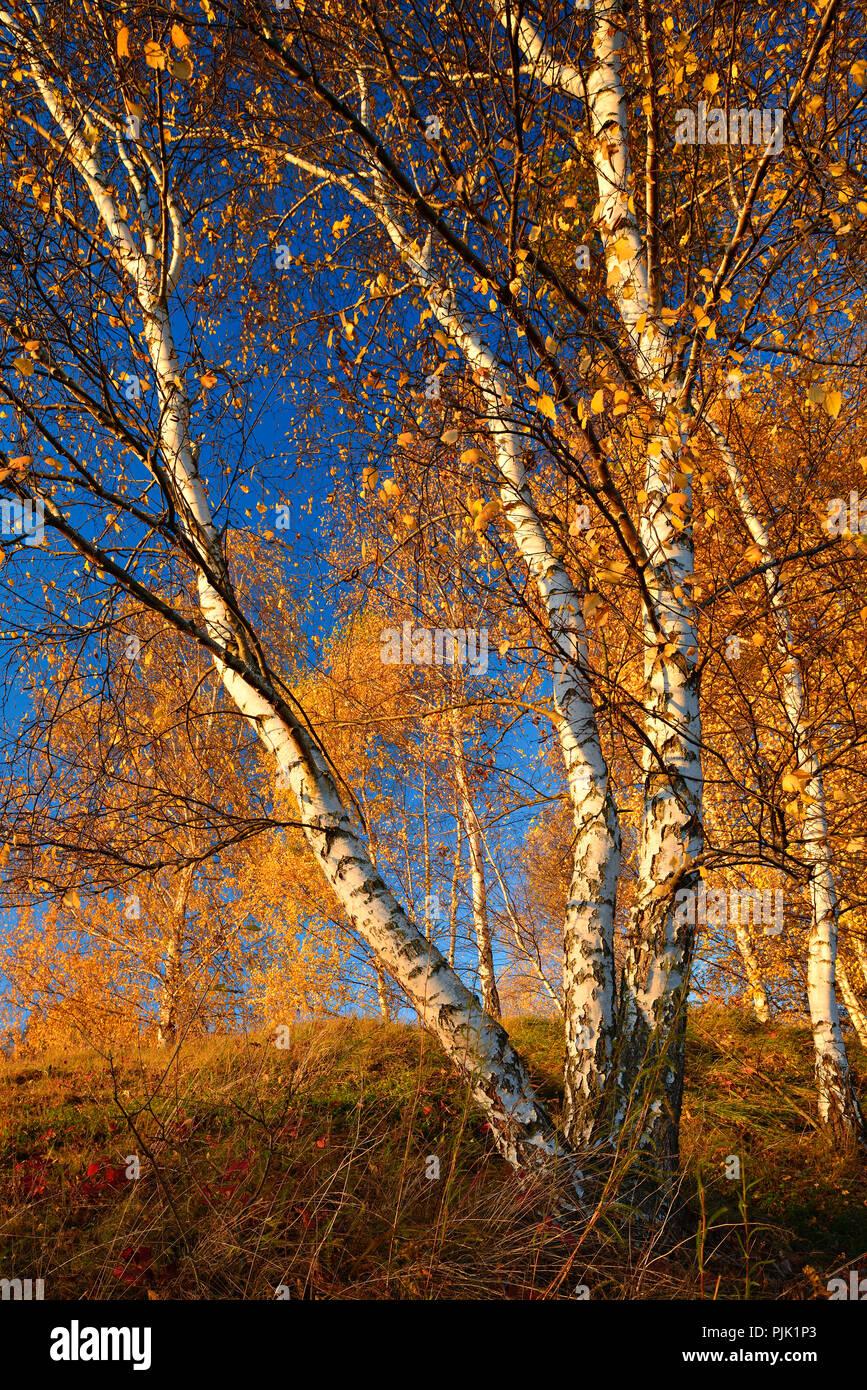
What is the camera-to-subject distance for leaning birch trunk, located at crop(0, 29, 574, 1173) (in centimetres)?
298

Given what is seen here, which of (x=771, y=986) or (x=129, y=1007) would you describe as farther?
(x=771, y=986)

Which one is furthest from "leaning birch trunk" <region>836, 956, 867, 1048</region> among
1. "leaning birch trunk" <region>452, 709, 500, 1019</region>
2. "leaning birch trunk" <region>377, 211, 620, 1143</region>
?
"leaning birch trunk" <region>377, 211, 620, 1143</region>

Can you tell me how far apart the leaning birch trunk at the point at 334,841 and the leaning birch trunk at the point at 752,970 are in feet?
21.9

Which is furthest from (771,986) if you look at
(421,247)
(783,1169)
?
(421,247)

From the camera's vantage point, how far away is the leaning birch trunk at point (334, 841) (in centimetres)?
298

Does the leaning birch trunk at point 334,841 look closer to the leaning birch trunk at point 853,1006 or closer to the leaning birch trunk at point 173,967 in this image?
the leaning birch trunk at point 173,967

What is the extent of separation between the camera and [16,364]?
8.82ft

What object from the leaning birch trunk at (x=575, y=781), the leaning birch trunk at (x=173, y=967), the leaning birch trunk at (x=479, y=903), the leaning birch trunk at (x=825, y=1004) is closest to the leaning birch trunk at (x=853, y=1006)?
the leaning birch trunk at (x=825, y=1004)

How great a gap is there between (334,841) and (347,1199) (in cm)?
137

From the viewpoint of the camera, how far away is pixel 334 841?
10.5 ft
